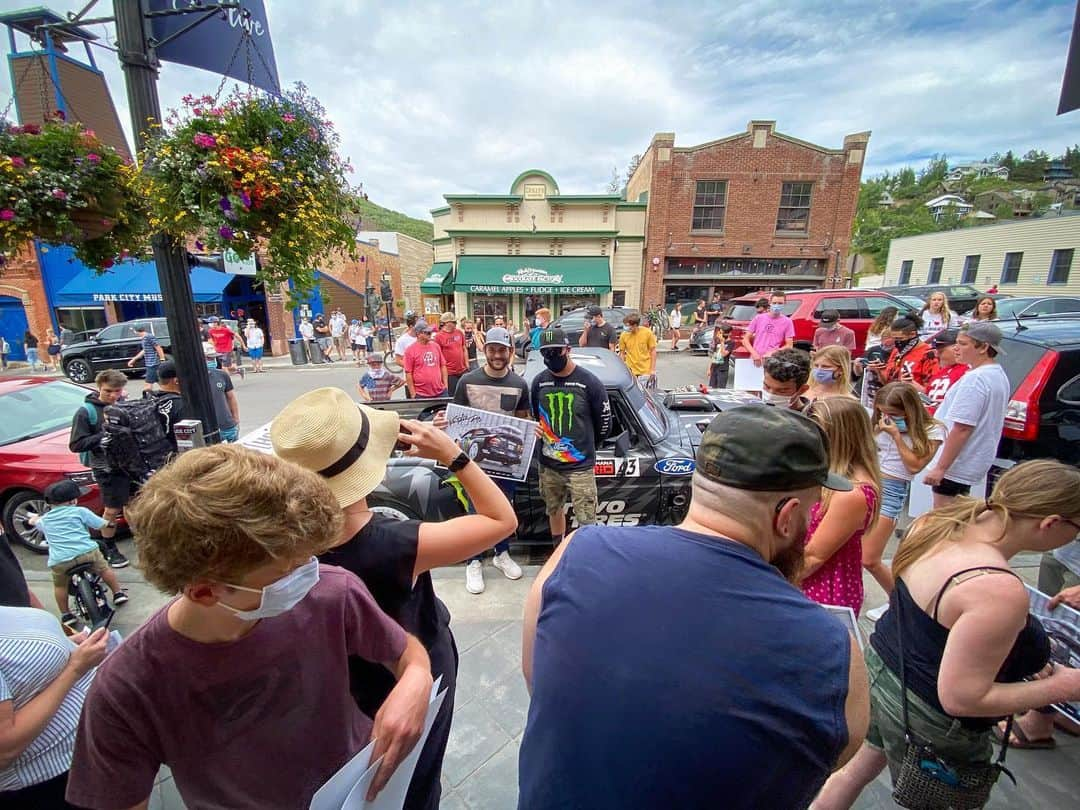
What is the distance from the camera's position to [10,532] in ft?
14.3

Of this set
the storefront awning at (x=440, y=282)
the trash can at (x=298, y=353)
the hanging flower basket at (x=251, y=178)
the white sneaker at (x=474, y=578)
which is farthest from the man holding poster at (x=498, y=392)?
the storefront awning at (x=440, y=282)

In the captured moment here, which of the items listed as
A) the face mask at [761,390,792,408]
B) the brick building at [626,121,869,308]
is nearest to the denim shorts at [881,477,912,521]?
the face mask at [761,390,792,408]

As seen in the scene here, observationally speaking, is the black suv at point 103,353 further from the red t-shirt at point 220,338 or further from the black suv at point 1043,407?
the black suv at point 1043,407

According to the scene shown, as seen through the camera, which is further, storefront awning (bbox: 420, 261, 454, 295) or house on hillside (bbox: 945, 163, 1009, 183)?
house on hillside (bbox: 945, 163, 1009, 183)

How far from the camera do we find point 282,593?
102cm

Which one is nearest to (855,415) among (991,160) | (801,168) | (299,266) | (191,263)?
(299,266)

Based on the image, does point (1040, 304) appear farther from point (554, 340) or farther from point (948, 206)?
point (948, 206)

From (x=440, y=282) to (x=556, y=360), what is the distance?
18.4 metres

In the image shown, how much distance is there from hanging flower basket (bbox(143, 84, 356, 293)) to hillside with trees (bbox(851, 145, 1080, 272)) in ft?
155

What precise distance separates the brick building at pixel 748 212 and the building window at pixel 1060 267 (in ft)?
34.2

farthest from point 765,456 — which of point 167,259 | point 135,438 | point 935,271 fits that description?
point 935,271

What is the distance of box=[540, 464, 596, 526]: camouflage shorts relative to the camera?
359 cm

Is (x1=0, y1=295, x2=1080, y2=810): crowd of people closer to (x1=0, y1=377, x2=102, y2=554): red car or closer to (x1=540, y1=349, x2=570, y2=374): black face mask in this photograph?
(x1=540, y1=349, x2=570, y2=374): black face mask

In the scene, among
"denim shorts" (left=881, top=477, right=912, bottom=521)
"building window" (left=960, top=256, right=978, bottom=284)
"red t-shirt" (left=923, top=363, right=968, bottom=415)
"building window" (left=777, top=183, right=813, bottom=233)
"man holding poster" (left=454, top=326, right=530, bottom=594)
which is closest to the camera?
"denim shorts" (left=881, top=477, right=912, bottom=521)
